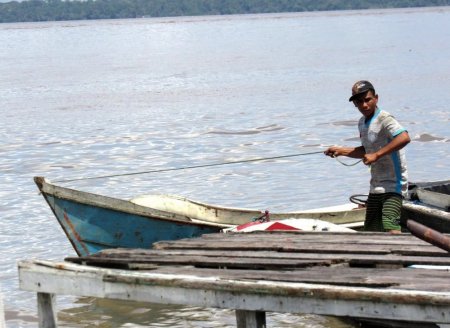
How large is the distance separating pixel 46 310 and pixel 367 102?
11.0 ft

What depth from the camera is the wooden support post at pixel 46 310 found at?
7270mm

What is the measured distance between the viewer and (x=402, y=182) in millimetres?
9258

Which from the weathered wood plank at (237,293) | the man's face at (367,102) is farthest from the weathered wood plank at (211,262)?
the man's face at (367,102)

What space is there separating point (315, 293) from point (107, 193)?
45.4 ft

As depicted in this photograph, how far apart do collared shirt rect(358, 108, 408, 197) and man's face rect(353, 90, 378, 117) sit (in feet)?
0.23

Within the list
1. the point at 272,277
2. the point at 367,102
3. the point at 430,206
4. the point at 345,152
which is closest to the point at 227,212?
the point at 430,206

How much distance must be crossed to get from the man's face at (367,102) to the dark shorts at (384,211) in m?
0.75

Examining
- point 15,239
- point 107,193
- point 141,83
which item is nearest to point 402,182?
point 15,239

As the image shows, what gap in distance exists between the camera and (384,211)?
920cm

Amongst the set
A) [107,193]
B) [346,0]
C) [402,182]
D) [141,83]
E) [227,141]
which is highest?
[346,0]

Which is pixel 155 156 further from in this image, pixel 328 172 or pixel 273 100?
pixel 273 100

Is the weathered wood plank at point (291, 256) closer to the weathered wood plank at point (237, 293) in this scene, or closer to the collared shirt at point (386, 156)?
the weathered wood plank at point (237, 293)

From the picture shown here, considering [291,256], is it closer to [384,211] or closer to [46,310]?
[46,310]

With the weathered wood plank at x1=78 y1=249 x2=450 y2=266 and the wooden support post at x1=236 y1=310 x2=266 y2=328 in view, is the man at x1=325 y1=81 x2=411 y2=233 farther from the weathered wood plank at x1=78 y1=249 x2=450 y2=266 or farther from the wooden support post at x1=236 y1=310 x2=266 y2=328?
the wooden support post at x1=236 y1=310 x2=266 y2=328
